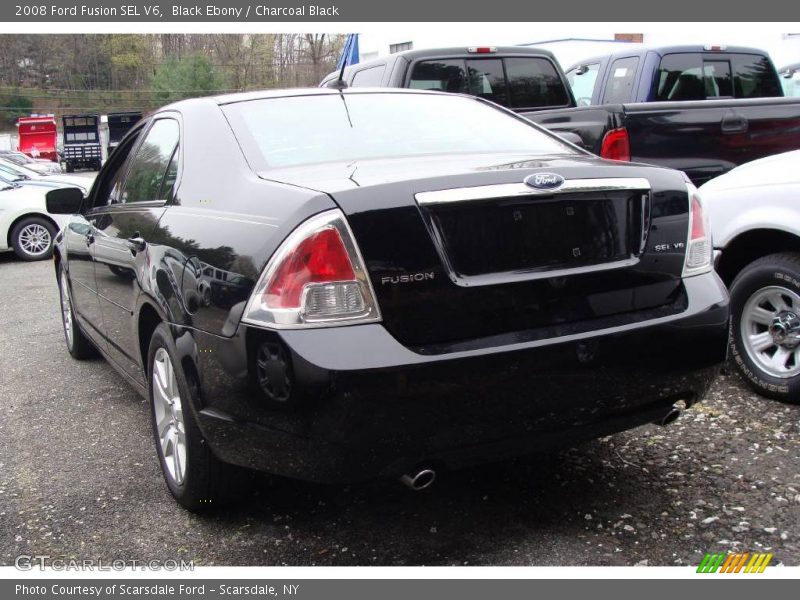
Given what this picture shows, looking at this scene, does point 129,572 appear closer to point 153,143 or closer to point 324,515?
point 324,515

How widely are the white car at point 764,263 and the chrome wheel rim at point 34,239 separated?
10013 millimetres

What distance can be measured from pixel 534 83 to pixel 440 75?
99 centimetres

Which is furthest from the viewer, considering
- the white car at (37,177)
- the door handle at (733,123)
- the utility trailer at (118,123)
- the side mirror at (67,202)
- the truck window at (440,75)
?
the utility trailer at (118,123)

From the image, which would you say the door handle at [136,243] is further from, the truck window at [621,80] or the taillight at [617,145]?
the truck window at [621,80]

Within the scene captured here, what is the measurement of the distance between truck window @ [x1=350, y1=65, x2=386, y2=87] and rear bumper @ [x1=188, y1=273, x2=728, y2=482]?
4.90 meters

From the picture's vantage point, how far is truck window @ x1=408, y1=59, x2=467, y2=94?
7000 mm

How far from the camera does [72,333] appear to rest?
5.57 metres

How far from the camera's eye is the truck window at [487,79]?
7.21 m

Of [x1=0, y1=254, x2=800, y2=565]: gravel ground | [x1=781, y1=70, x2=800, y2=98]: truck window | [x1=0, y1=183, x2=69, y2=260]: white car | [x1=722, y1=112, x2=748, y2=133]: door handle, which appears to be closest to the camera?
[x1=0, y1=254, x2=800, y2=565]: gravel ground

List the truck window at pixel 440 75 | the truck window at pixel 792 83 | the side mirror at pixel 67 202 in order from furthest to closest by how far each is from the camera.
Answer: the truck window at pixel 792 83 < the truck window at pixel 440 75 < the side mirror at pixel 67 202

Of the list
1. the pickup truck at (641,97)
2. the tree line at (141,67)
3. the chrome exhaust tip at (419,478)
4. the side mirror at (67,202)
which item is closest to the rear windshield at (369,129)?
the chrome exhaust tip at (419,478)

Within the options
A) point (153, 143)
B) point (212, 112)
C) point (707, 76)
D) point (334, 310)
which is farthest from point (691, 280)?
point (707, 76)

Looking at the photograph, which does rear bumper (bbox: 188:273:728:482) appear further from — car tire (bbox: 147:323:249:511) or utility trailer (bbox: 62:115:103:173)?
utility trailer (bbox: 62:115:103:173)

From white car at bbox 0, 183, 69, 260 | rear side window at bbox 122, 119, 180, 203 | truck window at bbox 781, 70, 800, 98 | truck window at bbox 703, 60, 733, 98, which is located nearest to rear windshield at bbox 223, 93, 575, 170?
rear side window at bbox 122, 119, 180, 203
